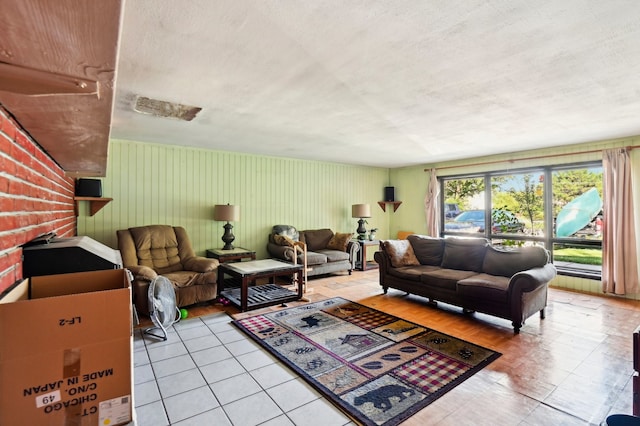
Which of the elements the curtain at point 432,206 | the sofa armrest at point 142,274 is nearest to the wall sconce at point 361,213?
the curtain at point 432,206

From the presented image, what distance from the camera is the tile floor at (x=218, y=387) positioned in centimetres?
193

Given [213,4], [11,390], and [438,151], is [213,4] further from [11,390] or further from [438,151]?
[438,151]

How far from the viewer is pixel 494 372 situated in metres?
2.45

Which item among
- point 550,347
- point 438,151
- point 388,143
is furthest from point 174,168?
point 550,347

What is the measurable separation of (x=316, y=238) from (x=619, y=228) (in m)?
4.65

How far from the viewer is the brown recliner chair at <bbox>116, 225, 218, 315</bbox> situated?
3.56 meters

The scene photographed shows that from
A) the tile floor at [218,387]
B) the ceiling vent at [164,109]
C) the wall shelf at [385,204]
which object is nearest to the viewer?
the tile floor at [218,387]

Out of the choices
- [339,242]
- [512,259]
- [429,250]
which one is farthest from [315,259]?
[512,259]

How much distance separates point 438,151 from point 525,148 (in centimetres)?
137

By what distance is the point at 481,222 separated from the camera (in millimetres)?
6172

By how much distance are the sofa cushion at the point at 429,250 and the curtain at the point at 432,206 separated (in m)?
2.03

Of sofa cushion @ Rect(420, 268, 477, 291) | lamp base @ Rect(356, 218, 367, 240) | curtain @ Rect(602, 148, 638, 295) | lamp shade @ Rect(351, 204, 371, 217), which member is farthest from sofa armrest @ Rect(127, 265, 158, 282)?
curtain @ Rect(602, 148, 638, 295)

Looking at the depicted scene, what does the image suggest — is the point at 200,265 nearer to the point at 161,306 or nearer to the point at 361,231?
the point at 161,306

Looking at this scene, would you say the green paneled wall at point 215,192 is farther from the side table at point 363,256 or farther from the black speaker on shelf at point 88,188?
the side table at point 363,256
